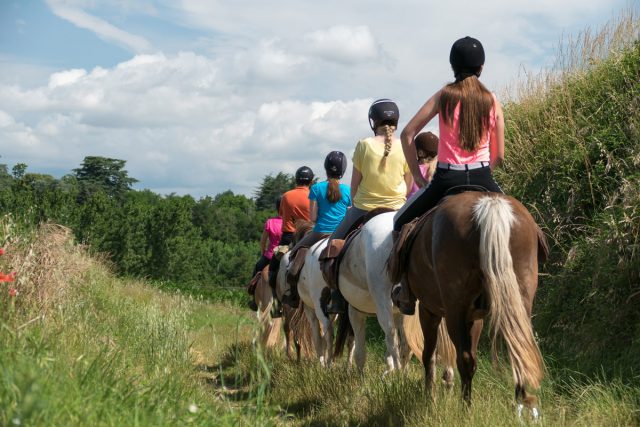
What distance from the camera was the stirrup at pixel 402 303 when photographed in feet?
22.9

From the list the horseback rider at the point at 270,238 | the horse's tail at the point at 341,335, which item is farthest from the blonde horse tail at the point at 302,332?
the horse's tail at the point at 341,335

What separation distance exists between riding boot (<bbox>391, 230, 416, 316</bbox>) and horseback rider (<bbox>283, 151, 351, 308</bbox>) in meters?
Result: 3.49

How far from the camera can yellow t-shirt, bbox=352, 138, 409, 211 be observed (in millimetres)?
8438

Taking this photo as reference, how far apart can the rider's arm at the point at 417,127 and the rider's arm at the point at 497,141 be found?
1.48 feet

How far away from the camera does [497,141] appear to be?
6.34m

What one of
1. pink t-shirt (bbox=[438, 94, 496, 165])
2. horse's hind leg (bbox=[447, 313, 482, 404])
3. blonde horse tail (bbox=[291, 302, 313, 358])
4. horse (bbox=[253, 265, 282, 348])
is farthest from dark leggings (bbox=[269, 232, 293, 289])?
horse's hind leg (bbox=[447, 313, 482, 404])

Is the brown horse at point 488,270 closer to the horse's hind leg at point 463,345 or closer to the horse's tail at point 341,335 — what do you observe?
the horse's hind leg at point 463,345

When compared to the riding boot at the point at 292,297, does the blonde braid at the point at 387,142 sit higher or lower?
higher

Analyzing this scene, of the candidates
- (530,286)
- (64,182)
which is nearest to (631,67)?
(530,286)

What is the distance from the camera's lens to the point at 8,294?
22.4 feet

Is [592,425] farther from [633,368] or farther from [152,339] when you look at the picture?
[152,339]

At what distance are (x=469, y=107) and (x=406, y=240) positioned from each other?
115 cm

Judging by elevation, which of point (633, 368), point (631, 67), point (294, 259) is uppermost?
point (631, 67)

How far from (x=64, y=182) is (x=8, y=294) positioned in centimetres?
13839
